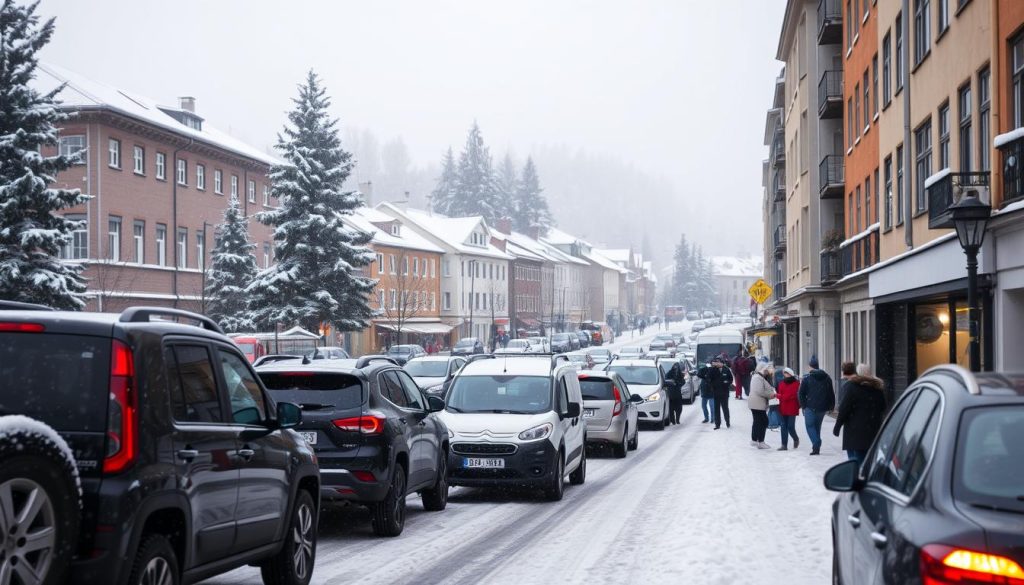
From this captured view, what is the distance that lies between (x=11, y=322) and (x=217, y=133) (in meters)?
59.3

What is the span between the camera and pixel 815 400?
69.4 feet

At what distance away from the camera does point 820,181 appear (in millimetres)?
42219

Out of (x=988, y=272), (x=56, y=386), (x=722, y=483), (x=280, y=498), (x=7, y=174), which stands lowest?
(x=722, y=483)

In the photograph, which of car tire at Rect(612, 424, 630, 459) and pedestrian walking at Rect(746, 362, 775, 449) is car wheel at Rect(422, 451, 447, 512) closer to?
car tire at Rect(612, 424, 630, 459)

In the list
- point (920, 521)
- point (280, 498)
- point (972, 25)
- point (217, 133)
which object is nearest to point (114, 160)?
point (217, 133)

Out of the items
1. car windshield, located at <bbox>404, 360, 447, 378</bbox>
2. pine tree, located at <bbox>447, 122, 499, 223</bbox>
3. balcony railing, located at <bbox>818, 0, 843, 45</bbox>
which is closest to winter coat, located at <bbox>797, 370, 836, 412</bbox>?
car windshield, located at <bbox>404, 360, 447, 378</bbox>

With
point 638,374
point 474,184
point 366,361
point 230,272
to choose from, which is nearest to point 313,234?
point 230,272

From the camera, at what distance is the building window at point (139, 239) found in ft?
167

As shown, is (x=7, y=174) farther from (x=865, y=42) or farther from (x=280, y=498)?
(x=280, y=498)

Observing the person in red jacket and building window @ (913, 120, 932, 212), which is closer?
the person in red jacket

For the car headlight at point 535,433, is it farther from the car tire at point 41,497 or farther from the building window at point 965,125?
the building window at point 965,125

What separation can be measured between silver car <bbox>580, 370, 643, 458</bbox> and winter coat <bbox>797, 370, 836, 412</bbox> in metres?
3.28

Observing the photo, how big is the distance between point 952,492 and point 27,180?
32814 millimetres

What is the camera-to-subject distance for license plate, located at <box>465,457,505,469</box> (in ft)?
46.6
